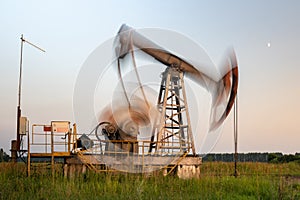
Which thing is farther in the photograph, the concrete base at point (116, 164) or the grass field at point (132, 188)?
the concrete base at point (116, 164)

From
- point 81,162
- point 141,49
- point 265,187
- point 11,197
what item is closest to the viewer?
point 11,197

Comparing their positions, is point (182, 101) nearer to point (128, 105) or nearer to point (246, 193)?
point (128, 105)

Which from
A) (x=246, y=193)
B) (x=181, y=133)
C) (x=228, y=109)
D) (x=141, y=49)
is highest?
(x=141, y=49)

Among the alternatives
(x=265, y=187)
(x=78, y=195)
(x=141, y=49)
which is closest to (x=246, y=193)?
(x=265, y=187)

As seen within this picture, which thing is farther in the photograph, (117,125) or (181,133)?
(181,133)

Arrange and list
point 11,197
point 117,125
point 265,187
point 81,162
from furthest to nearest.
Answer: point 117,125, point 81,162, point 265,187, point 11,197

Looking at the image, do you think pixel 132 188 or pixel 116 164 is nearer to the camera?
pixel 132 188

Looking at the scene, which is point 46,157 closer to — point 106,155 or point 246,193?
point 106,155

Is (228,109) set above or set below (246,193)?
above

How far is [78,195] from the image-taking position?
409 inches

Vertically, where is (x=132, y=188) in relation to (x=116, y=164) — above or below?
below

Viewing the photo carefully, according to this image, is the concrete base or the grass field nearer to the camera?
the grass field

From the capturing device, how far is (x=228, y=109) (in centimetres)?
2156

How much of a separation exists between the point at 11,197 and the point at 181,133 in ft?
42.5
